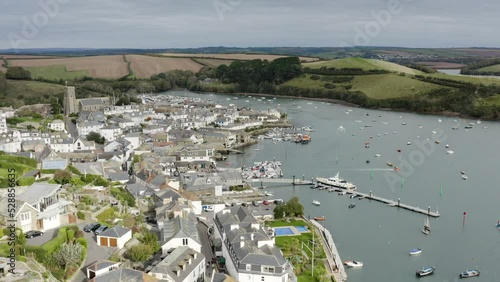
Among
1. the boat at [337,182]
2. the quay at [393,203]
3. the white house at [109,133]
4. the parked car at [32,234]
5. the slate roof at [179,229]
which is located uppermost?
the parked car at [32,234]

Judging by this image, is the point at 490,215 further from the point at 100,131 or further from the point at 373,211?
the point at 100,131

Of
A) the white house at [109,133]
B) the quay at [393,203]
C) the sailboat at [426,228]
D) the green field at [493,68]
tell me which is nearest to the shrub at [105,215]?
the sailboat at [426,228]

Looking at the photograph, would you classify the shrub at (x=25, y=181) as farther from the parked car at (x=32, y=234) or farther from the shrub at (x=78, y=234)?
the shrub at (x=78, y=234)

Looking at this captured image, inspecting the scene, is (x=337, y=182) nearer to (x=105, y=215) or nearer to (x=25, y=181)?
(x=105, y=215)

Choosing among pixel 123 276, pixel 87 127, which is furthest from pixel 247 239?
pixel 87 127

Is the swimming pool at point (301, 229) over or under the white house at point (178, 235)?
under

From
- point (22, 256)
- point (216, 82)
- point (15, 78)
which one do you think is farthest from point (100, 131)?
point (216, 82)

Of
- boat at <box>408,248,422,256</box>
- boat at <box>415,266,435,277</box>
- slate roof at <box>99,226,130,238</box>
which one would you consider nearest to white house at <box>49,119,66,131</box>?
slate roof at <box>99,226,130,238</box>
